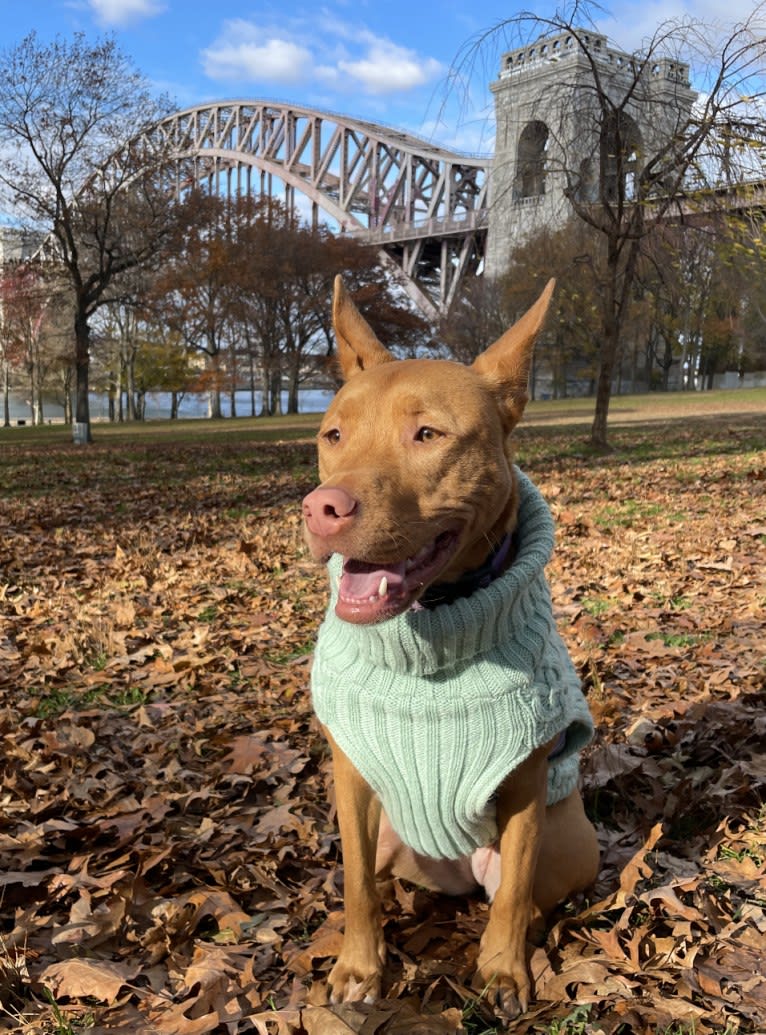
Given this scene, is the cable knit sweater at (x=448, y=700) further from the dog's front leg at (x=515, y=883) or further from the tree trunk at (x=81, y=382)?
the tree trunk at (x=81, y=382)

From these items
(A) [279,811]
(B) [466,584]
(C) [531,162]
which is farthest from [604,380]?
(B) [466,584]

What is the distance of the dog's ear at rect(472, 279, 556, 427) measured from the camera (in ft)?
8.65

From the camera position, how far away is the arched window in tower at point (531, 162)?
15822mm

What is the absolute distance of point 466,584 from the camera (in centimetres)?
252

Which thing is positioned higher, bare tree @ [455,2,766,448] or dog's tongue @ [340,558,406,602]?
bare tree @ [455,2,766,448]

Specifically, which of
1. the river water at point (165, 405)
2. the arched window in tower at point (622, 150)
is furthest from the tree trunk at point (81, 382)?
the river water at point (165, 405)

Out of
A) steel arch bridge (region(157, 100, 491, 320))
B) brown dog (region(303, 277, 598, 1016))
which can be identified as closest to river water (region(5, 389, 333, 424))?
steel arch bridge (region(157, 100, 491, 320))

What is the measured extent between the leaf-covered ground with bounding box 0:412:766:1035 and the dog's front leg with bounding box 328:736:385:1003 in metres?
0.09

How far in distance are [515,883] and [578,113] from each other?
15.3 meters

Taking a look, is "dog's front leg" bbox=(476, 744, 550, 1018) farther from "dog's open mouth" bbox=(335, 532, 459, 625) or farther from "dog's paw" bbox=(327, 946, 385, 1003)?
"dog's open mouth" bbox=(335, 532, 459, 625)

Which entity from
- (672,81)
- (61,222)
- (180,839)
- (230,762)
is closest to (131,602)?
(230,762)

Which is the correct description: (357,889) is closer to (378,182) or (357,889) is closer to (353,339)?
(353,339)

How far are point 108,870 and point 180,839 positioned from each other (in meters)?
0.30

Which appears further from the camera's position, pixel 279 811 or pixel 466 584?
pixel 279 811
